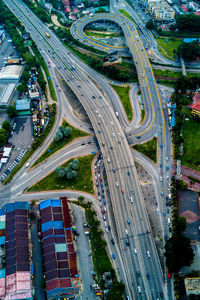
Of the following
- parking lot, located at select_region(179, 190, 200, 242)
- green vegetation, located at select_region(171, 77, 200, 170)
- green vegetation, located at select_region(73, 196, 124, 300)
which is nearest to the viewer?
green vegetation, located at select_region(73, 196, 124, 300)

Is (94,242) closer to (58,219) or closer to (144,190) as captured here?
(58,219)

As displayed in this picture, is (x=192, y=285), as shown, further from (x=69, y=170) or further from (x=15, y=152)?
(x=15, y=152)

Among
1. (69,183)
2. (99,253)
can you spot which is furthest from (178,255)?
(69,183)

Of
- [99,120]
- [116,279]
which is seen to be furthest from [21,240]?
[99,120]

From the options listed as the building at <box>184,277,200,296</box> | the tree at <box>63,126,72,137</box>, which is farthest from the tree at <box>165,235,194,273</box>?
the tree at <box>63,126,72,137</box>

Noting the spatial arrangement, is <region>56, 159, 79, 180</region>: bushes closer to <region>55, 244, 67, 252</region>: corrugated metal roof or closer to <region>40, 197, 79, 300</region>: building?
<region>40, 197, 79, 300</region>: building
